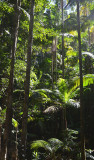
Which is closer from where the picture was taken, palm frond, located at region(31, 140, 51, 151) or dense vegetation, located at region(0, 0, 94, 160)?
dense vegetation, located at region(0, 0, 94, 160)

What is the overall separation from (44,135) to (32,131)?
1.20 meters

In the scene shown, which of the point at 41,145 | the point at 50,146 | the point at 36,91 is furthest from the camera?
the point at 36,91

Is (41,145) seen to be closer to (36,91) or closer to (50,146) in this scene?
(50,146)

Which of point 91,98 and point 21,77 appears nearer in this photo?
point 21,77

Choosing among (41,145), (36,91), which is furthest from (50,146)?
(36,91)

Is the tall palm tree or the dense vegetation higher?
the dense vegetation

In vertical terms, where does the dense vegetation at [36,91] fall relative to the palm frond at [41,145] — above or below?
above

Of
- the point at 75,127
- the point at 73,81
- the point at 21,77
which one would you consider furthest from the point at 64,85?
the point at 75,127

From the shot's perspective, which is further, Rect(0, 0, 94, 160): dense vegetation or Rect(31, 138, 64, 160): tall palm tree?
Rect(31, 138, 64, 160): tall palm tree

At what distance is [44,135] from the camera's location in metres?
13.5

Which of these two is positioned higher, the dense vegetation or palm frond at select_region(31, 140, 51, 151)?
the dense vegetation

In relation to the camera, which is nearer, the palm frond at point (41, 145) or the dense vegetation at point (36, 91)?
the dense vegetation at point (36, 91)

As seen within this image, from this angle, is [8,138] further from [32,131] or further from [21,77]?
[32,131]

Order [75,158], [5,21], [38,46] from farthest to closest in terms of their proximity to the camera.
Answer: [38,46], [5,21], [75,158]
